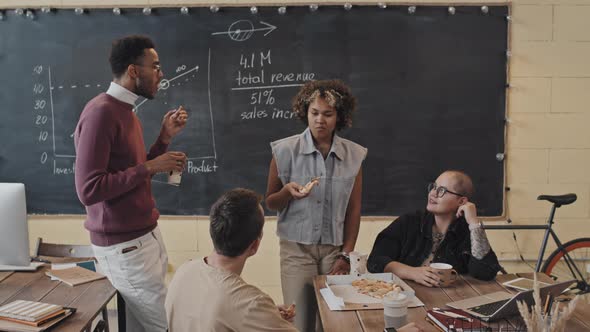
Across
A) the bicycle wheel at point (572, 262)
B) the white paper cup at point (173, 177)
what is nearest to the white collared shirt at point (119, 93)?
the white paper cup at point (173, 177)

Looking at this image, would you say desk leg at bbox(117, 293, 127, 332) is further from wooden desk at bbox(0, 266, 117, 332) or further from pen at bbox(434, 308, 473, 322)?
pen at bbox(434, 308, 473, 322)

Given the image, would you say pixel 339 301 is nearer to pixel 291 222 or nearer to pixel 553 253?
pixel 291 222

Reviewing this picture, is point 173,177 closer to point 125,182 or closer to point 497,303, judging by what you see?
point 125,182

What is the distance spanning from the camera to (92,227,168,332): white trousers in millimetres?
2148

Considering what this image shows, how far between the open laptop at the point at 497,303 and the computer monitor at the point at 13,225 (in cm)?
164

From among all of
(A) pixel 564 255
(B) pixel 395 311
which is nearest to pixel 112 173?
(B) pixel 395 311

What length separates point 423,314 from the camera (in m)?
1.74

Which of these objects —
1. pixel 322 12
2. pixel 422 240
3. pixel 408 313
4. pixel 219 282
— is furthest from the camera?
pixel 322 12

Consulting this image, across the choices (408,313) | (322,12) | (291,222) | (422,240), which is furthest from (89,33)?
(408,313)

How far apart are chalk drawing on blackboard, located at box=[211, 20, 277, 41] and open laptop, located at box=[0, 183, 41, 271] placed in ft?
5.68

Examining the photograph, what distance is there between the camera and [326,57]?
3443mm

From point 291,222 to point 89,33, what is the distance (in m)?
2.02

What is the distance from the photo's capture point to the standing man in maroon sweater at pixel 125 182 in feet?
6.70

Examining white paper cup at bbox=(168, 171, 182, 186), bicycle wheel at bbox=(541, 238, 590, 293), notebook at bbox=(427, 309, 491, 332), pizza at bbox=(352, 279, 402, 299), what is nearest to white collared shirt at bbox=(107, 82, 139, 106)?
white paper cup at bbox=(168, 171, 182, 186)
